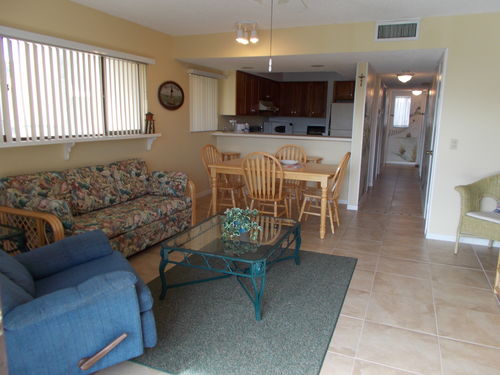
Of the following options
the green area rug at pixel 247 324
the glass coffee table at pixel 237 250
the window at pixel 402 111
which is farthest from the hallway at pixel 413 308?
the window at pixel 402 111

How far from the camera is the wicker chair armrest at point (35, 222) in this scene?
274cm

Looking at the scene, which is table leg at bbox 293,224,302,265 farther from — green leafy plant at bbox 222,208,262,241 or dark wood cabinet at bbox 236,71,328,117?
dark wood cabinet at bbox 236,71,328,117

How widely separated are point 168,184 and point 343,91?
497 centimetres

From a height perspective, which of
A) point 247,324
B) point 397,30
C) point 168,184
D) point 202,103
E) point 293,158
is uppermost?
point 397,30

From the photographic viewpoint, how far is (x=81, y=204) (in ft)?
11.6

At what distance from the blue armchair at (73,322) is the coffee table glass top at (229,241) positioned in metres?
0.70

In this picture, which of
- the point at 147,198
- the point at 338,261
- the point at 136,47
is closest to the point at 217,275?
the point at 338,261

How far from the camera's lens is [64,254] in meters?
2.37

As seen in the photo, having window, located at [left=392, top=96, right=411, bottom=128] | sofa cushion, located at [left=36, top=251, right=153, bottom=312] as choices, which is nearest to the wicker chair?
sofa cushion, located at [left=36, top=251, right=153, bottom=312]

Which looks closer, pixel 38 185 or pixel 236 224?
pixel 236 224

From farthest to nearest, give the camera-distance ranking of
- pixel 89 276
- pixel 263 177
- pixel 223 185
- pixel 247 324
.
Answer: pixel 223 185 < pixel 263 177 < pixel 247 324 < pixel 89 276

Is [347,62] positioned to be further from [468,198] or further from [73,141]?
[73,141]

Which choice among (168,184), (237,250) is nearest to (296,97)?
(168,184)

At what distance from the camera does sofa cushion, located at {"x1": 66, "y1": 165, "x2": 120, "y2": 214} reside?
11.6ft
